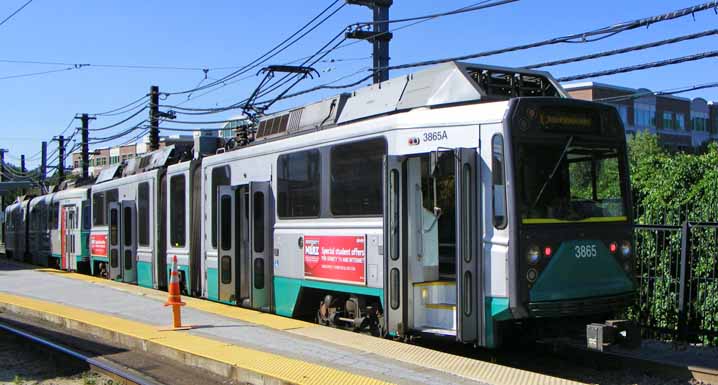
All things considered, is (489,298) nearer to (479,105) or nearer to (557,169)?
(557,169)

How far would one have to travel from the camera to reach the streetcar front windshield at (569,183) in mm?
7633

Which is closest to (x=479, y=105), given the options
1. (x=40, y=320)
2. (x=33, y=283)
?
(x=40, y=320)

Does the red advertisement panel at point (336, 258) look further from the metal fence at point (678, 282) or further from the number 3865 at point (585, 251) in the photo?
the metal fence at point (678, 282)

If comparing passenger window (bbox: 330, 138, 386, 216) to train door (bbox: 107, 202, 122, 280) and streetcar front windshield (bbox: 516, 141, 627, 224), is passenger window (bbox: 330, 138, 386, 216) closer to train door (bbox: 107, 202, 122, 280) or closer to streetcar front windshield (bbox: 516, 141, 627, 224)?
streetcar front windshield (bbox: 516, 141, 627, 224)

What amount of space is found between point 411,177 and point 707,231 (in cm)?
420

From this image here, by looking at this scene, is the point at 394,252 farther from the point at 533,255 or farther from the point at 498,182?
the point at 533,255

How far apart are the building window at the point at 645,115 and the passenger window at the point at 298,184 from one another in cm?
5927

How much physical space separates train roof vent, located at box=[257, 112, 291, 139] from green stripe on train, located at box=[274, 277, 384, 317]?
2.47 m

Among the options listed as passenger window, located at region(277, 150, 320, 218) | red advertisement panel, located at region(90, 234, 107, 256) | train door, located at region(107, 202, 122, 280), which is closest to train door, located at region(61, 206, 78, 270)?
red advertisement panel, located at region(90, 234, 107, 256)

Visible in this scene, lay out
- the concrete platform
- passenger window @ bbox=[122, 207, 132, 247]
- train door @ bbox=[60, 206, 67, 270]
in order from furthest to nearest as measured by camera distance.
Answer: train door @ bbox=[60, 206, 67, 270] → passenger window @ bbox=[122, 207, 132, 247] → the concrete platform

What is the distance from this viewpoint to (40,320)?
13062 millimetres

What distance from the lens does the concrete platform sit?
23.1 feet

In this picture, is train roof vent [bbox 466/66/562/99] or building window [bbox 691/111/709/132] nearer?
train roof vent [bbox 466/66/562/99]

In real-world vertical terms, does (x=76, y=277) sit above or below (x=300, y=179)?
below
